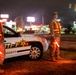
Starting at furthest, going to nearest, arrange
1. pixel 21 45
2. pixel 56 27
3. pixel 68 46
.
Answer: pixel 68 46
pixel 56 27
pixel 21 45

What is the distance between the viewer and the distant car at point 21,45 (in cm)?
1129

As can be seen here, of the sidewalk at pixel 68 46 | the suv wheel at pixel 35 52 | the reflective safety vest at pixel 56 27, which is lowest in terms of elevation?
the sidewalk at pixel 68 46

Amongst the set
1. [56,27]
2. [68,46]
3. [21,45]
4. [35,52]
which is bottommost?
[68,46]

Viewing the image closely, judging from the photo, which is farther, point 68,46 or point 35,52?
point 68,46

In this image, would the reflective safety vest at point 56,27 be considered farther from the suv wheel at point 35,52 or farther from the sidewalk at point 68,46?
the sidewalk at point 68,46

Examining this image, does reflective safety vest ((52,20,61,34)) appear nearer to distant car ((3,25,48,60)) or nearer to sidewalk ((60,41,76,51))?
distant car ((3,25,48,60))

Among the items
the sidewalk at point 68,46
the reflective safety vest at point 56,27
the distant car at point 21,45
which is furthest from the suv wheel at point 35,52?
the sidewalk at point 68,46

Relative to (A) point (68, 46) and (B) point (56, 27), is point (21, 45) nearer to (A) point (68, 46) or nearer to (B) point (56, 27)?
(B) point (56, 27)

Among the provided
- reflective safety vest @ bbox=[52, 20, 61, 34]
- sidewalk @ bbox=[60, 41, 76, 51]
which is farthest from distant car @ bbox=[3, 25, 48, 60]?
sidewalk @ bbox=[60, 41, 76, 51]

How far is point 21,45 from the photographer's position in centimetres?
1174

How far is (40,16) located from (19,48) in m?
103

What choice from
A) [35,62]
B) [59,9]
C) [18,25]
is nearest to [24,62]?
[35,62]

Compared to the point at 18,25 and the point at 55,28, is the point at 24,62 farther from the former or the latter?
the point at 18,25

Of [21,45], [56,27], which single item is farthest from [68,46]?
[21,45]
